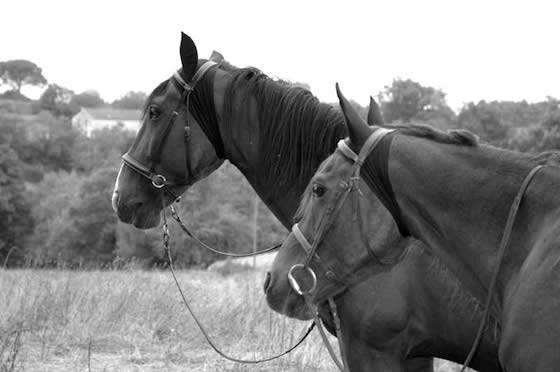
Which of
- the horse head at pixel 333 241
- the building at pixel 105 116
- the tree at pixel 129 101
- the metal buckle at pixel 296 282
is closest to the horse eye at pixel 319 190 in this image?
the horse head at pixel 333 241

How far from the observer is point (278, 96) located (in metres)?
5.00

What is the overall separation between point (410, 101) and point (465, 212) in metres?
50.7

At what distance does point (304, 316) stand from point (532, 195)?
1333mm

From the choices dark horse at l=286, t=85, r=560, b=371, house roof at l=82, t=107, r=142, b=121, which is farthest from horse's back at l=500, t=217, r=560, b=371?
house roof at l=82, t=107, r=142, b=121

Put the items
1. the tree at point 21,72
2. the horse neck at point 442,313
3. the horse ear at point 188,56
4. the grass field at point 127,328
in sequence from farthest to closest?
1. the tree at point 21,72
2. the grass field at point 127,328
3. the horse ear at point 188,56
4. the horse neck at point 442,313

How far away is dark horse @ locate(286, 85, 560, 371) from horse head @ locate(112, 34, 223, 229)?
6.11 feet

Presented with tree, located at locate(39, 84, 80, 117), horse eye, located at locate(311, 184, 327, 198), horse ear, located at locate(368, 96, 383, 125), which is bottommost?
tree, located at locate(39, 84, 80, 117)

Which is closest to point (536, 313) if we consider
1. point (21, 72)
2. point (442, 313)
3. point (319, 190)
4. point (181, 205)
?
point (319, 190)

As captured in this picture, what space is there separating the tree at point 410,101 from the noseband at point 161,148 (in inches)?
1767

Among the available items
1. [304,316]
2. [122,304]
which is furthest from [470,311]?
[122,304]

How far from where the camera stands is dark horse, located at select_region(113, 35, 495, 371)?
477cm

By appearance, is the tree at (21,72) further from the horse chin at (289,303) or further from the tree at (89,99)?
the horse chin at (289,303)

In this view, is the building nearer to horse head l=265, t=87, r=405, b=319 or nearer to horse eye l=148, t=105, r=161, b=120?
horse eye l=148, t=105, r=161, b=120

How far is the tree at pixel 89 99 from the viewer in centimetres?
15162
